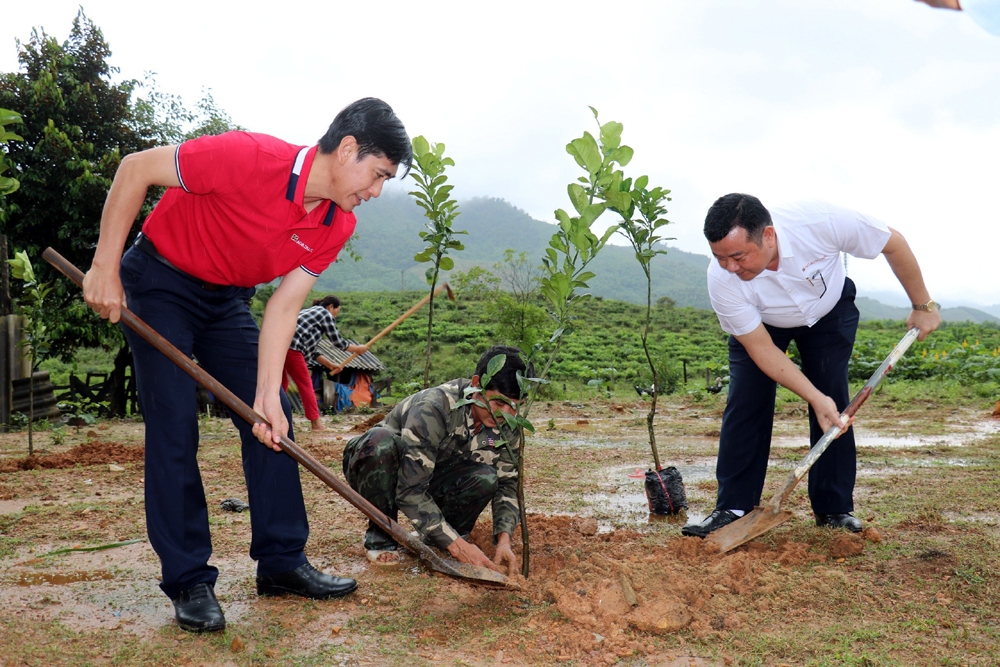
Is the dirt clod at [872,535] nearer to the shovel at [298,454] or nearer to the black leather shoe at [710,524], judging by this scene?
the black leather shoe at [710,524]

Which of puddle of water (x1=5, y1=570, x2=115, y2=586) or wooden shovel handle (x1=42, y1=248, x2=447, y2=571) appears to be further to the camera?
puddle of water (x1=5, y1=570, x2=115, y2=586)

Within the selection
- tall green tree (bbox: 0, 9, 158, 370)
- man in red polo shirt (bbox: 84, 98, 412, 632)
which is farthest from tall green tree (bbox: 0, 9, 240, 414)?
man in red polo shirt (bbox: 84, 98, 412, 632)

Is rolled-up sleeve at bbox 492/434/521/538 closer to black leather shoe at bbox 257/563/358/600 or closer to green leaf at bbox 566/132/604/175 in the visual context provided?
black leather shoe at bbox 257/563/358/600

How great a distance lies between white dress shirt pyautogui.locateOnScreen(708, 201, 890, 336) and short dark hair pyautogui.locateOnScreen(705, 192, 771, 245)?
8.5 inches

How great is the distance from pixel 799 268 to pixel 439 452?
5.91 feet

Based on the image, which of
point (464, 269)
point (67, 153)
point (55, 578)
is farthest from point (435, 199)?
point (464, 269)

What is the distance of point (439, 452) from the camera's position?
3443 mm

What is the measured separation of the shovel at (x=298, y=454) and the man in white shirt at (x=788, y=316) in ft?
4.41

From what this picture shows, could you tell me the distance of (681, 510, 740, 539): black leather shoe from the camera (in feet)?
12.1

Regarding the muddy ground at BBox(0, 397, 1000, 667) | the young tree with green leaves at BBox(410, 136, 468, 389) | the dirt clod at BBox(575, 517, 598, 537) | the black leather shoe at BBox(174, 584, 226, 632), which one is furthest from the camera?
the young tree with green leaves at BBox(410, 136, 468, 389)

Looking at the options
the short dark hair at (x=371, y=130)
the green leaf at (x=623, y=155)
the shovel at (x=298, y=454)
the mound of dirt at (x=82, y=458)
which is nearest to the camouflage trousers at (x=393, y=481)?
the shovel at (x=298, y=454)

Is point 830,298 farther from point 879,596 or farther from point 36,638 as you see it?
point 36,638

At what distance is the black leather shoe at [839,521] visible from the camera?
12.0ft

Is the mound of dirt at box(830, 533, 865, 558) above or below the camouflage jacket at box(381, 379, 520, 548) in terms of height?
below
